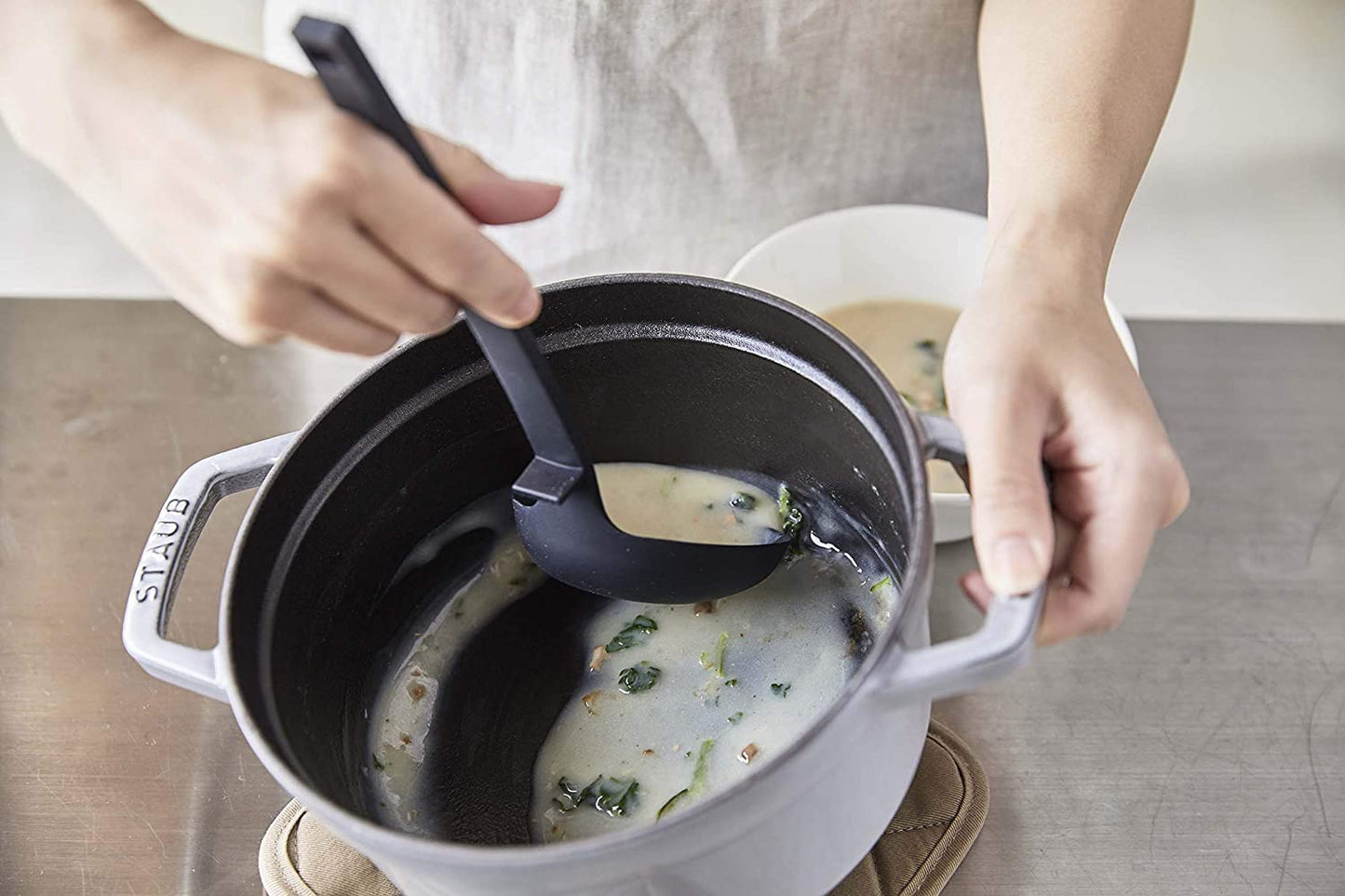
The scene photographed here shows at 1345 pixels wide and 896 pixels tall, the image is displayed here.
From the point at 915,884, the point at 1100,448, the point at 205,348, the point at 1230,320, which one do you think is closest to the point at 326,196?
the point at 1100,448

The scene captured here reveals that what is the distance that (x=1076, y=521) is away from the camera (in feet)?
1.94

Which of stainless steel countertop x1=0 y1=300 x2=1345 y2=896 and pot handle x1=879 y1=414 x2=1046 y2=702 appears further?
stainless steel countertop x1=0 y1=300 x2=1345 y2=896

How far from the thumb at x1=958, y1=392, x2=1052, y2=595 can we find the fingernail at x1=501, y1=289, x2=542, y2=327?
201 millimetres

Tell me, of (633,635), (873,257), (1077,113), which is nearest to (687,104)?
(873,257)

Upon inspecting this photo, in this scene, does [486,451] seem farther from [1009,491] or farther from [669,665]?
[1009,491]

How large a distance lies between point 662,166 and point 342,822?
2.01ft

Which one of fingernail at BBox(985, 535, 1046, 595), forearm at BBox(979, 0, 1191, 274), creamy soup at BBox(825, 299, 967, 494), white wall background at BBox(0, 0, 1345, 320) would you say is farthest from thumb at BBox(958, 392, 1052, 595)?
white wall background at BBox(0, 0, 1345, 320)

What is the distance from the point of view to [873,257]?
979mm

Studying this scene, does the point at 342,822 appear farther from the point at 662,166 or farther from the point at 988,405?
the point at 662,166

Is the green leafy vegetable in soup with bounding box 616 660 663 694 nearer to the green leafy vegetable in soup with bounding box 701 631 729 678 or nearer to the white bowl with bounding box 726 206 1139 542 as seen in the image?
the green leafy vegetable in soup with bounding box 701 631 729 678

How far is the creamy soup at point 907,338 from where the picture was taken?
93 cm

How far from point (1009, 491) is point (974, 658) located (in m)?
0.09

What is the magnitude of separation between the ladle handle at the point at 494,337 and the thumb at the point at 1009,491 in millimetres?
184

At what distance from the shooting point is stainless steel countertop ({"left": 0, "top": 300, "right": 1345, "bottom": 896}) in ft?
2.38
